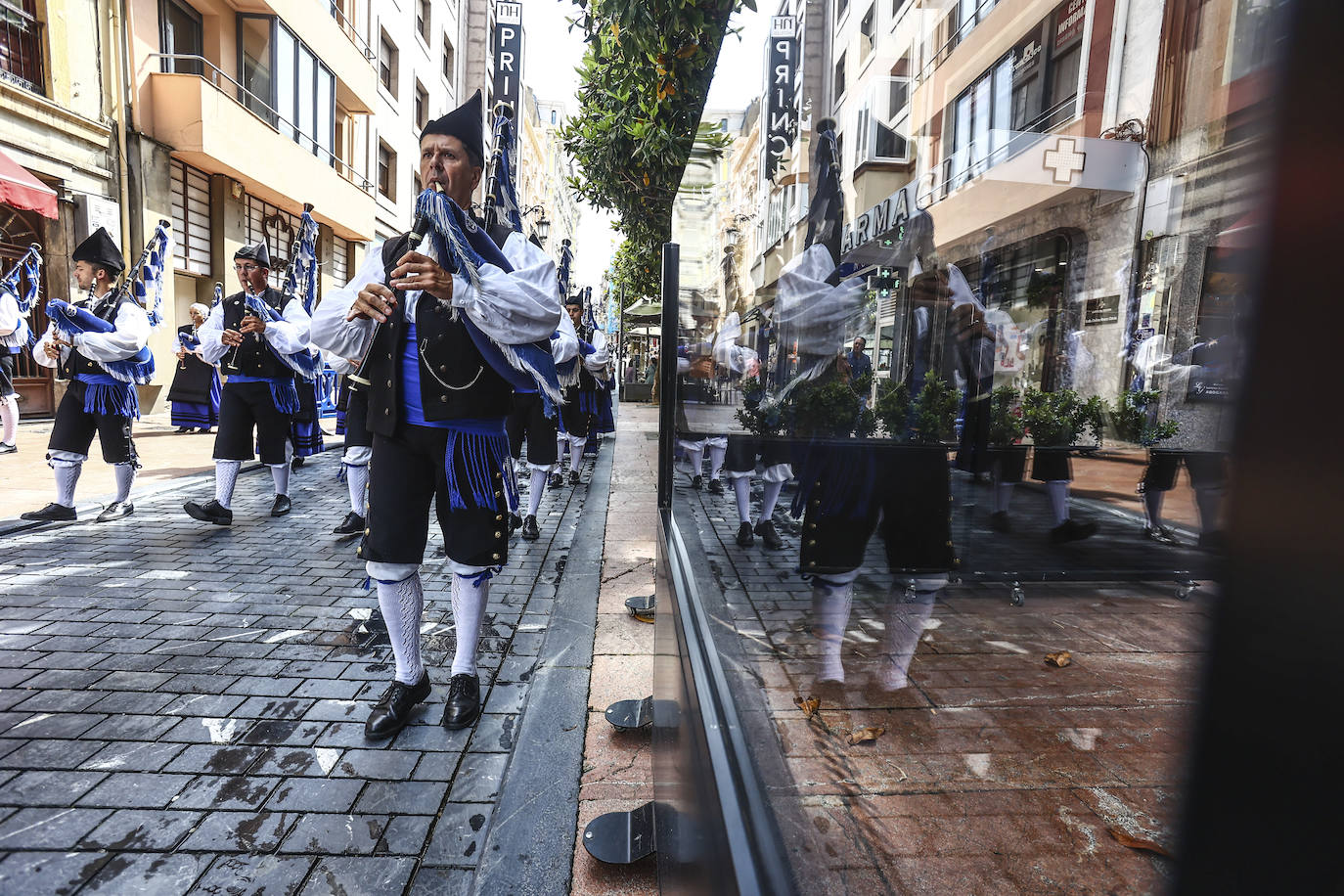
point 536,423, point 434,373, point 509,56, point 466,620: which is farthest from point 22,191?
point 509,56

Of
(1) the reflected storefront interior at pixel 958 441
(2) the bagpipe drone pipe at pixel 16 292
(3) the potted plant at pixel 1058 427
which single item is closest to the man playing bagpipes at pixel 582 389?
(1) the reflected storefront interior at pixel 958 441

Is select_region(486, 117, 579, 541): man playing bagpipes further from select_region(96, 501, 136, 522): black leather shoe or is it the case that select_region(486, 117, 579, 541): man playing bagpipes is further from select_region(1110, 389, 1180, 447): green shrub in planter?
select_region(96, 501, 136, 522): black leather shoe

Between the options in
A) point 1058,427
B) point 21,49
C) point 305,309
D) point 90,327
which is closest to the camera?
point 1058,427

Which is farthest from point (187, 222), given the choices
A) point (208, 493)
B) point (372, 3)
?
point (372, 3)

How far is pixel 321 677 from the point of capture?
2.82m

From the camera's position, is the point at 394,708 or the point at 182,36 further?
the point at 182,36

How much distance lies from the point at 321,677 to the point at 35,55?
36.0 ft

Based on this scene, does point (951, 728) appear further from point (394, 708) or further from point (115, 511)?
point (115, 511)

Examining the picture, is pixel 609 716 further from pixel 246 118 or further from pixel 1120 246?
pixel 246 118

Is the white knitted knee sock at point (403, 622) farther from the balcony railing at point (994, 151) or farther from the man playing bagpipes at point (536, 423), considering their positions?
the balcony railing at point (994, 151)

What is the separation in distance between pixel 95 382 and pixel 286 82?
1084cm

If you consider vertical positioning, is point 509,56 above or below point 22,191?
above

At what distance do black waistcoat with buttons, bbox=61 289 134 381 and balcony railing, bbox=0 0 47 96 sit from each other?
6297 mm

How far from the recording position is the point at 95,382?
480cm
